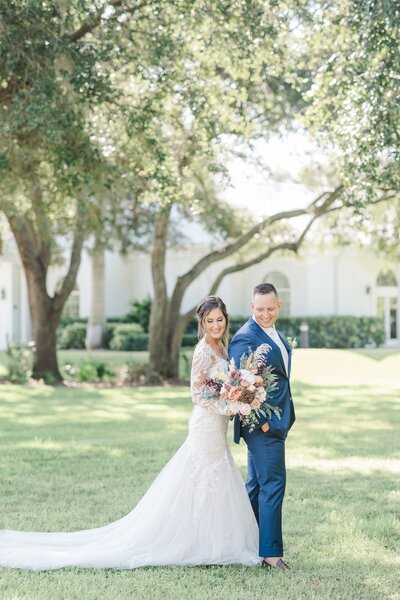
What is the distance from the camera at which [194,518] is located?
5555mm

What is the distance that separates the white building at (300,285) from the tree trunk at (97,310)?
1679mm

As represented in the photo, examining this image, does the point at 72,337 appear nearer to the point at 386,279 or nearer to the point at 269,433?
the point at 386,279

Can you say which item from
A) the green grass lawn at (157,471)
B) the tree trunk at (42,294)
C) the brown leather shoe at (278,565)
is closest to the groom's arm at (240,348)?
the brown leather shoe at (278,565)

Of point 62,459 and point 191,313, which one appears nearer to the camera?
point 62,459

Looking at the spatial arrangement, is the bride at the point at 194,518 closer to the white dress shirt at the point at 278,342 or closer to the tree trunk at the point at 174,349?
the white dress shirt at the point at 278,342

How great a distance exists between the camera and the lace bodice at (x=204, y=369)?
18.5 feet

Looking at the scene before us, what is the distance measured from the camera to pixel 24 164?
41.4 feet

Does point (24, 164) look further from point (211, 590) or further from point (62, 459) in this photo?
point (211, 590)

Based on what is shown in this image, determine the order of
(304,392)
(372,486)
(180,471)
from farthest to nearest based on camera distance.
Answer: (304,392) < (372,486) < (180,471)

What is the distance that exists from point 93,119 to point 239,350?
26.6 feet

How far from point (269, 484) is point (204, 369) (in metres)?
0.84

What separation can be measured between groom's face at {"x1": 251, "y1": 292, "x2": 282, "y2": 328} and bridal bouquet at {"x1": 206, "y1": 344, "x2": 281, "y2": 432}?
191 mm

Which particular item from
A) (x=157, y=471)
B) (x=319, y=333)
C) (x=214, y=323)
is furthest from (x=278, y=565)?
(x=319, y=333)

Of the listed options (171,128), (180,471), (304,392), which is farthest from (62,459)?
(304,392)
